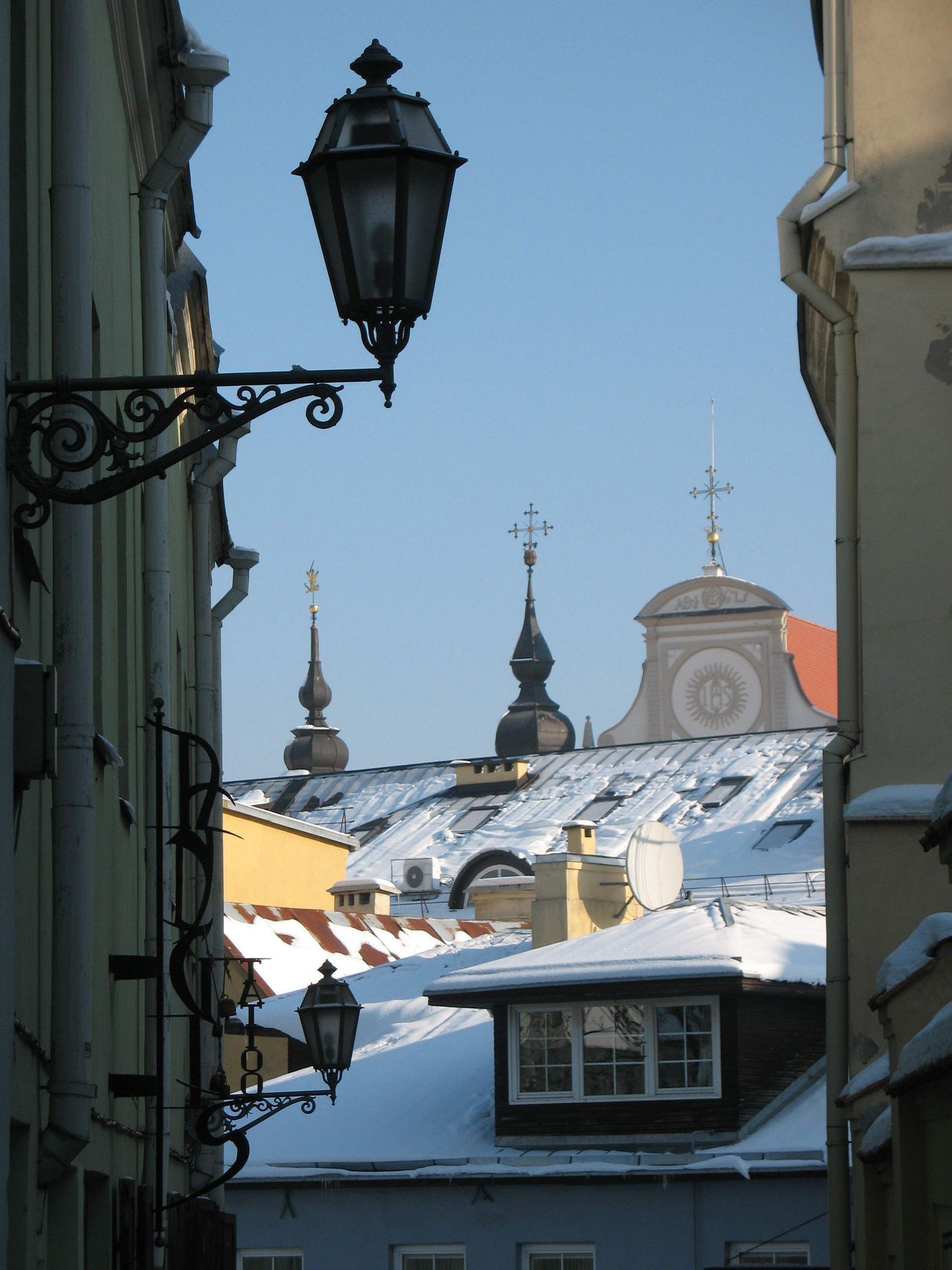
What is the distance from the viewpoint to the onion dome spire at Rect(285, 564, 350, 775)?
87.9m

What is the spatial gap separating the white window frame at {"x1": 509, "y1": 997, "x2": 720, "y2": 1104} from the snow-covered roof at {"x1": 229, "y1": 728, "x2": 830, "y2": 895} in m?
21.6

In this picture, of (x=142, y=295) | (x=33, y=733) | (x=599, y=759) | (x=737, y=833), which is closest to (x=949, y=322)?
(x=142, y=295)

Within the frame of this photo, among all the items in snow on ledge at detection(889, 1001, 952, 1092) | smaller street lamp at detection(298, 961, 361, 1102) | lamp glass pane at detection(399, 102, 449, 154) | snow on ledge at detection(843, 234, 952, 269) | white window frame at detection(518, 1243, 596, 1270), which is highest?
snow on ledge at detection(843, 234, 952, 269)

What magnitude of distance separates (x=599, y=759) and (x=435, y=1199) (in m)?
38.5

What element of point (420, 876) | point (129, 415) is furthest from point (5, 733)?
point (420, 876)

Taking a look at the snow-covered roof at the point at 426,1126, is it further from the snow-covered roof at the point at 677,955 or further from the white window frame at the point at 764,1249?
the snow-covered roof at the point at 677,955

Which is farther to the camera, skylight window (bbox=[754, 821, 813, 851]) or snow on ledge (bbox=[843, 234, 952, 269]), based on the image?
skylight window (bbox=[754, 821, 813, 851])

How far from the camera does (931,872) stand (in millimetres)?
11414

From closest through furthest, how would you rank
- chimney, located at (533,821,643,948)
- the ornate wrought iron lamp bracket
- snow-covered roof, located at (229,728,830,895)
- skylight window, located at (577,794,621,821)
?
the ornate wrought iron lamp bracket → chimney, located at (533,821,643,948) → snow-covered roof, located at (229,728,830,895) → skylight window, located at (577,794,621,821)

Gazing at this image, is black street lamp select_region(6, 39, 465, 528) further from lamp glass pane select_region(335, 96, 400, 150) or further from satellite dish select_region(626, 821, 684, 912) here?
satellite dish select_region(626, 821, 684, 912)

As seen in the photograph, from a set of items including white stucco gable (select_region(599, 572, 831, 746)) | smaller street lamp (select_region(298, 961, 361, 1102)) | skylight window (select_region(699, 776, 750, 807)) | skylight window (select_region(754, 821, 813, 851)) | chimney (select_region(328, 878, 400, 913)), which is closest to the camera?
smaller street lamp (select_region(298, 961, 361, 1102))

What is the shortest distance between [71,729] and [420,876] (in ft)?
136

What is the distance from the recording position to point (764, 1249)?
1778cm

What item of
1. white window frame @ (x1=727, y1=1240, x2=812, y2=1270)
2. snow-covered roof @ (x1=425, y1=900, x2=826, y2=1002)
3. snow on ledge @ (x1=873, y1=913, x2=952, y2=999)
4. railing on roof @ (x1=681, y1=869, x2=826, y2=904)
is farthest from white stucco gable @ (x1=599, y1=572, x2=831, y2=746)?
snow on ledge @ (x1=873, y1=913, x2=952, y2=999)
